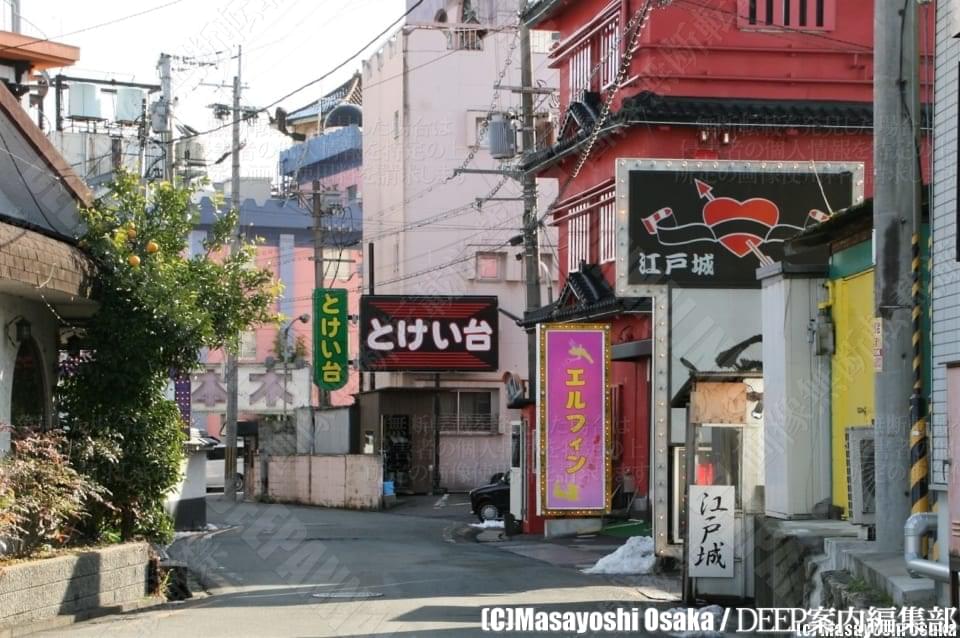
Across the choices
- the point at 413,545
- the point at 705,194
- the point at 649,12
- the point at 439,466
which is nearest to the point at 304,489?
the point at 439,466

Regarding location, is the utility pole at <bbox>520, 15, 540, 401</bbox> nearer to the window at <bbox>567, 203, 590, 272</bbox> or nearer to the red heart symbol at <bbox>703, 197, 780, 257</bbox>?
the window at <bbox>567, 203, 590, 272</bbox>

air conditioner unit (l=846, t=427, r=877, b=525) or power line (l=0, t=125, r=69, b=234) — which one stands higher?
power line (l=0, t=125, r=69, b=234)

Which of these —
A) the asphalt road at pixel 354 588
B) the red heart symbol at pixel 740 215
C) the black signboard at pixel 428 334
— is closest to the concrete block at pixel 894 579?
the asphalt road at pixel 354 588

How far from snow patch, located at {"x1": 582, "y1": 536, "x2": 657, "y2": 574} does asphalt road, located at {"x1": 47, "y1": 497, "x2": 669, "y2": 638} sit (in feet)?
1.77

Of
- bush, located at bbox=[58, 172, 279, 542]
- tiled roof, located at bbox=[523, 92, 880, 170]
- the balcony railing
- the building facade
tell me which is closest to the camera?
bush, located at bbox=[58, 172, 279, 542]

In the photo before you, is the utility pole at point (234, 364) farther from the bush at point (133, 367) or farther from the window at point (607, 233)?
the bush at point (133, 367)

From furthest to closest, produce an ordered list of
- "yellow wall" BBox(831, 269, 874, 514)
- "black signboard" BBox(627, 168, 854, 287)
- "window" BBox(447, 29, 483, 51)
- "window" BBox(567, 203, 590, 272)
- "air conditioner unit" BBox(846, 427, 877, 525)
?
"window" BBox(447, 29, 483, 51)
"window" BBox(567, 203, 590, 272)
"black signboard" BBox(627, 168, 854, 287)
"yellow wall" BBox(831, 269, 874, 514)
"air conditioner unit" BBox(846, 427, 877, 525)

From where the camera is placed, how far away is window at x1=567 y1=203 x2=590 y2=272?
3228 centimetres

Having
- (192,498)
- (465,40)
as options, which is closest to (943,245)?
(192,498)

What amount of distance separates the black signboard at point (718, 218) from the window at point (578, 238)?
994cm

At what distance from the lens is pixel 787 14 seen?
97.3 ft

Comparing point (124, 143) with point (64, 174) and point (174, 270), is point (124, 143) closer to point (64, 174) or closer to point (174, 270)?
point (64, 174)

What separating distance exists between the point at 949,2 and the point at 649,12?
1776 cm

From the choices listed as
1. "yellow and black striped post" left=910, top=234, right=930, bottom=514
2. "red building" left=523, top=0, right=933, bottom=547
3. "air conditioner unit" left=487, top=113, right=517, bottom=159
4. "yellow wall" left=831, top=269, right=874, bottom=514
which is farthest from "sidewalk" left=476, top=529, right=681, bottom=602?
"air conditioner unit" left=487, top=113, right=517, bottom=159
